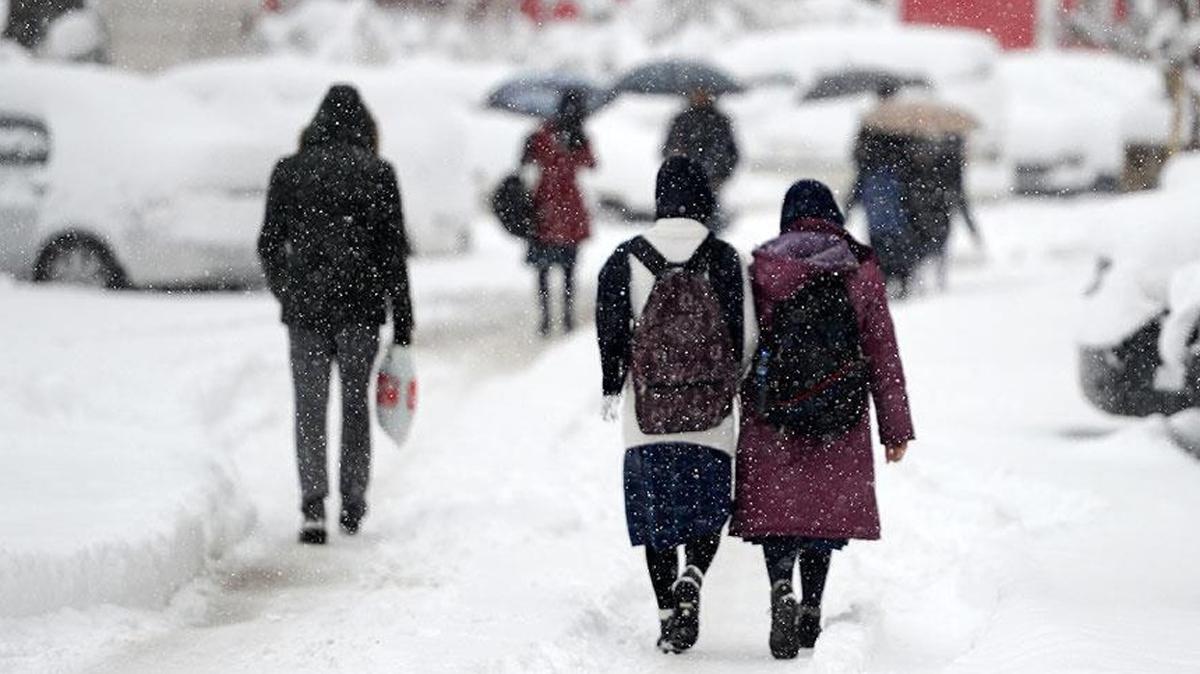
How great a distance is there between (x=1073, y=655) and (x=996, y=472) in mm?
3181

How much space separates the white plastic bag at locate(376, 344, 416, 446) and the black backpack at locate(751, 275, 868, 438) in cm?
241

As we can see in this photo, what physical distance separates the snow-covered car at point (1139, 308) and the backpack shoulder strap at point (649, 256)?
3.51 metres

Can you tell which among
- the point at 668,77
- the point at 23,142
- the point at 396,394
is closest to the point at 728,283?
the point at 396,394

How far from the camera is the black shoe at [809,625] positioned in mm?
6438

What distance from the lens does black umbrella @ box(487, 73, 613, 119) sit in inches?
1096

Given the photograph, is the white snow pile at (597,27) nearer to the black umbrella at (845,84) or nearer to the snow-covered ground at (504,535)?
the black umbrella at (845,84)

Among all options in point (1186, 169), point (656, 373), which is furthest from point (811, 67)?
point (656, 373)

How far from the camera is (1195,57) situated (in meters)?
14.6

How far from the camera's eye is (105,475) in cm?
829

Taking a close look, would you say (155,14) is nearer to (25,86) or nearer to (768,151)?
(768,151)

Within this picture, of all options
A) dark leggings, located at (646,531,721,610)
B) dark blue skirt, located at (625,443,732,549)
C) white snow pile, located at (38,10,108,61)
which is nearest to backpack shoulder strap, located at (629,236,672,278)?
dark blue skirt, located at (625,443,732,549)

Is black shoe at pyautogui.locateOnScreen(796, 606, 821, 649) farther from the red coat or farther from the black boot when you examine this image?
the red coat

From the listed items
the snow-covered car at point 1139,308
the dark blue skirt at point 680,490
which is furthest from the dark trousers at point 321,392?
the snow-covered car at point 1139,308

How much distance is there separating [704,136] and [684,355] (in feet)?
26.2
